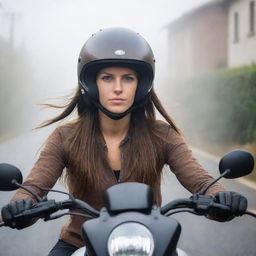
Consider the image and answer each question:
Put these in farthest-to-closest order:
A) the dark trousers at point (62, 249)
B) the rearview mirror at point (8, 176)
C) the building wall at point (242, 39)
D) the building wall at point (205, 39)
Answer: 1. the building wall at point (205, 39)
2. the building wall at point (242, 39)
3. the dark trousers at point (62, 249)
4. the rearview mirror at point (8, 176)

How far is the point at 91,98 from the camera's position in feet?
9.26

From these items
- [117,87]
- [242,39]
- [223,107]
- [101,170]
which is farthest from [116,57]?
[242,39]

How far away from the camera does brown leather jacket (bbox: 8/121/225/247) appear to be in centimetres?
258

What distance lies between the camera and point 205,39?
36062 mm

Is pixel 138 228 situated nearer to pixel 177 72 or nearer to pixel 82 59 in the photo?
pixel 82 59

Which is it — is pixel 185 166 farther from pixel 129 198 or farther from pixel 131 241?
pixel 131 241

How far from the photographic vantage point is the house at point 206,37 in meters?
26.5

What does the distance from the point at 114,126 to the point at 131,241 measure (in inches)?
53.0

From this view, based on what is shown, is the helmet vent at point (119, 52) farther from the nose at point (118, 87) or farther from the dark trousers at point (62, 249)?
the dark trousers at point (62, 249)

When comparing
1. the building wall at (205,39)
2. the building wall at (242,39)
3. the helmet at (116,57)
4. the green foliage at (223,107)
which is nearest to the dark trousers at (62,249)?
the helmet at (116,57)

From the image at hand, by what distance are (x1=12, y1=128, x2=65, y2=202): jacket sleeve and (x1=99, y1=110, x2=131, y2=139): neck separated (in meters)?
0.27

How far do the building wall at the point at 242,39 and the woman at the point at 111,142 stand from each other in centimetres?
2076

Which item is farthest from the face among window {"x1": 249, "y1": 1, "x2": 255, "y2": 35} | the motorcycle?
window {"x1": 249, "y1": 1, "x2": 255, "y2": 35}

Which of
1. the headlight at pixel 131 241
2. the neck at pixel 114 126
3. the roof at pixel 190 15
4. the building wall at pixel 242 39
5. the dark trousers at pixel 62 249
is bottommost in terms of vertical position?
the dark trousers at pixel 62 249
